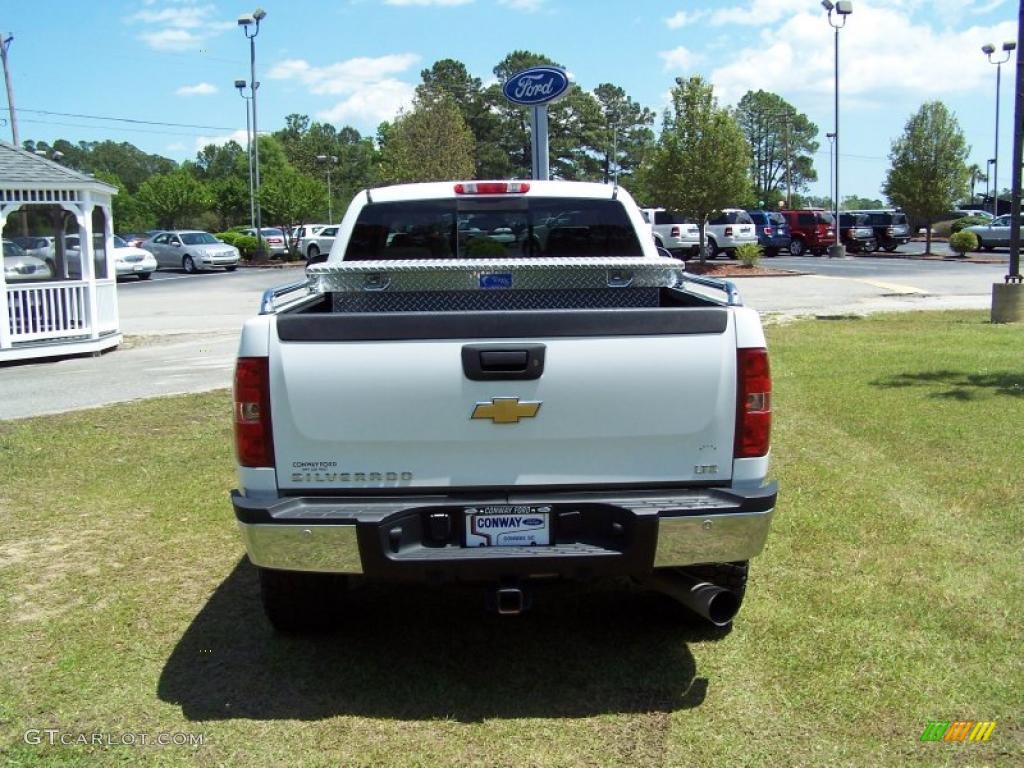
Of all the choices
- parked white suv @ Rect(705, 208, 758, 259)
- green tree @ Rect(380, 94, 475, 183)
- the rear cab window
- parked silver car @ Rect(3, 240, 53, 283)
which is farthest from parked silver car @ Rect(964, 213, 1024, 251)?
the rear cab window

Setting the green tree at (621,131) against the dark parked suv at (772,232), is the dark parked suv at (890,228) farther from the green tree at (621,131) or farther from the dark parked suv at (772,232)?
the green tree at (621,131)

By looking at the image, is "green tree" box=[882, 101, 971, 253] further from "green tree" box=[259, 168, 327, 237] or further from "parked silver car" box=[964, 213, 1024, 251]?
"green tree" box=[259, 168, 327, 237]

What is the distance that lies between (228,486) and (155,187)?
225ft

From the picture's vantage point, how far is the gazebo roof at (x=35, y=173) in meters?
14.5

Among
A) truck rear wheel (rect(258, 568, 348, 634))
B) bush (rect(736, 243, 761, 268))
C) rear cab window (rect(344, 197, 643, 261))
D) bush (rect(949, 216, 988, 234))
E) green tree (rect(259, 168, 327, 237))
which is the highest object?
green tree (rect(259, 168, 327, 237))

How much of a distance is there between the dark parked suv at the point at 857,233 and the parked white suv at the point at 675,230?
7.57m

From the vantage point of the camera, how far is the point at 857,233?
1593 inches

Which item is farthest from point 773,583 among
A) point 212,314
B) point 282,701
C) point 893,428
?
point 212,314

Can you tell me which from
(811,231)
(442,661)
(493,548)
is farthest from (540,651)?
(811,231)

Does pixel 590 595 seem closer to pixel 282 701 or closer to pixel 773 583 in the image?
pixel 773 583

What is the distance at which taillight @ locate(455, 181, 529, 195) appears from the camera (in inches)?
224

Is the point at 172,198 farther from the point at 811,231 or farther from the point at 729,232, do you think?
the point at 811,231

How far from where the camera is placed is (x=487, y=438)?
360 cm

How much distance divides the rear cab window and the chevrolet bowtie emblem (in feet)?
8.19
